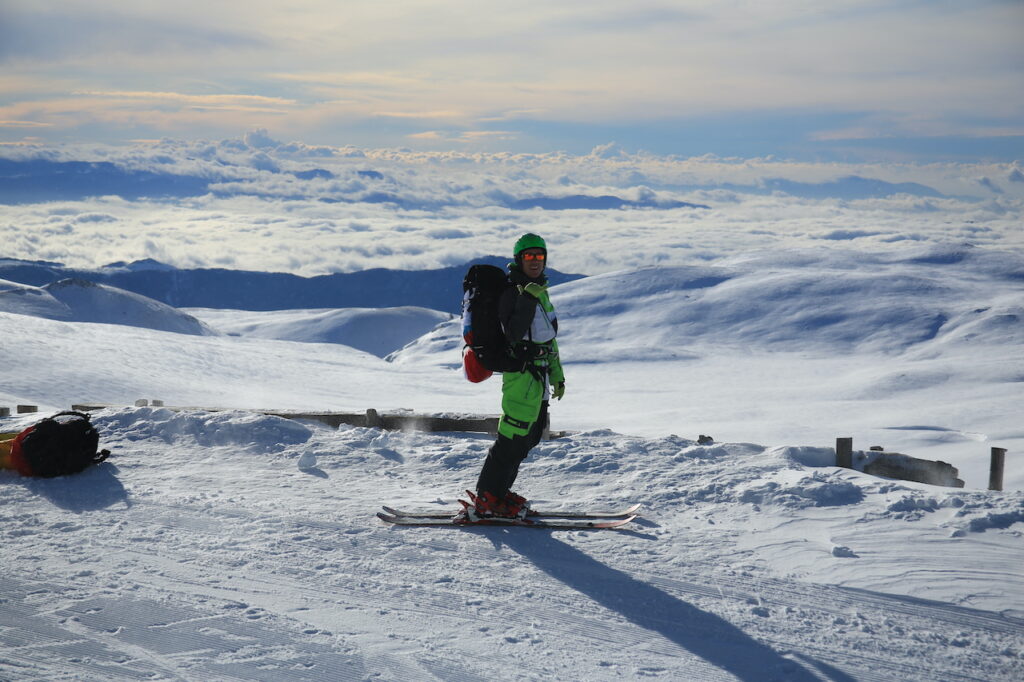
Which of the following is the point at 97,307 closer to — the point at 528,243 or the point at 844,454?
the point at 844,454

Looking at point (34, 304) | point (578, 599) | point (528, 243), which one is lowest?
point (34, 304)

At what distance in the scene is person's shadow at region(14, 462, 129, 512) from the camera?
661 cm

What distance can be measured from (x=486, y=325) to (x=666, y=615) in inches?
94.2

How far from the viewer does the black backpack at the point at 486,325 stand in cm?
602

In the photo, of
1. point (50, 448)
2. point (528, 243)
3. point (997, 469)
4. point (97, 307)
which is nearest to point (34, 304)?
point (97, 307)

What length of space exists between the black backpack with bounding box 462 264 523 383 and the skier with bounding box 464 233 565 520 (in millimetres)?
65

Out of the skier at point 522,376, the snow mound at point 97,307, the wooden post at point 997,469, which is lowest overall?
the snow mound at point 97,307

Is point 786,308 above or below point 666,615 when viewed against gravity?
below

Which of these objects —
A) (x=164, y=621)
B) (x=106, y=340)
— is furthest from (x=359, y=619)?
(x=106, y=340)

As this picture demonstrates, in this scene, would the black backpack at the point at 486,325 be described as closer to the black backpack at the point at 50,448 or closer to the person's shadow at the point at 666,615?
the person's shadow at the point at 666,615

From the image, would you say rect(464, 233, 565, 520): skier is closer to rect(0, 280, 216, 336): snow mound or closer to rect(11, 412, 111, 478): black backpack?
rect(11, 412, 111, 478): black backpack

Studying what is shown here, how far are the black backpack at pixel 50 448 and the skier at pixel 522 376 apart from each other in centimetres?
369

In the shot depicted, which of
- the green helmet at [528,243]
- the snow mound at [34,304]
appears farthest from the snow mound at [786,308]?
the green helmet at [528,243]

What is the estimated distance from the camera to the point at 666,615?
15.5 feet
